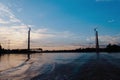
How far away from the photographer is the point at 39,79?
17.5m

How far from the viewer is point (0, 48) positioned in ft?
629

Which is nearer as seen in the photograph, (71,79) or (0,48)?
(71,79)

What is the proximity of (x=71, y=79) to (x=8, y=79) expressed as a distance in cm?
482

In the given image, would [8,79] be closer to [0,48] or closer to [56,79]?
[56,79]

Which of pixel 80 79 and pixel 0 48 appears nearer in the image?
pixel 80 79

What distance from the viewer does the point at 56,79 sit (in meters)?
17.5

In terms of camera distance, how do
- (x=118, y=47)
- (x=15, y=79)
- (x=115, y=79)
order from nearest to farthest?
(x=115, y=79) < (x=15, y=79) < (x=118, y=47)

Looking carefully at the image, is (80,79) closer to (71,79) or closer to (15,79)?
(71,79)

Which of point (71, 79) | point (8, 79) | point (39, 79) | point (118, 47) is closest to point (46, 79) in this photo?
point (39, 79)

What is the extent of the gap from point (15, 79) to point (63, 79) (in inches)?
142

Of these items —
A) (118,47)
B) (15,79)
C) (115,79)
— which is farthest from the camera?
(118,47)

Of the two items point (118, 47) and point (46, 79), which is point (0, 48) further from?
point (46, 79)

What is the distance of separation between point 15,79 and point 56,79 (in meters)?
3.09

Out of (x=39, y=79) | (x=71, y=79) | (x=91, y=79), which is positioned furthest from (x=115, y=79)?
(x=39, y=79)
